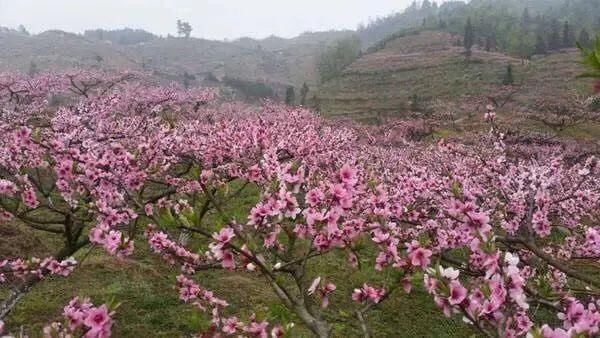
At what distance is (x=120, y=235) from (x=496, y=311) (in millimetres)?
3401

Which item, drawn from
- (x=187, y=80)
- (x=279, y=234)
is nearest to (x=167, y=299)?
(x=279, y=234)

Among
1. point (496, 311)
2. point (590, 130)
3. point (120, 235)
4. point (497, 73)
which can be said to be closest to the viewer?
point (496, 311)

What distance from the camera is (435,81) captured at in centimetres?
9575

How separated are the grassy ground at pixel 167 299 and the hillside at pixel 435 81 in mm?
58491

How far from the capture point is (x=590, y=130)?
58938mm

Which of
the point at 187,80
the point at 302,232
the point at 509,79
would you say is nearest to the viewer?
the point at 302,232

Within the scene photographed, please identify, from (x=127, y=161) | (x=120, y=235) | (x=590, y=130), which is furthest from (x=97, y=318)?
(x=590, y=130)

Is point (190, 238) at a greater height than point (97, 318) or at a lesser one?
lesser

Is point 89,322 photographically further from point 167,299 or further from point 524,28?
point 524,28

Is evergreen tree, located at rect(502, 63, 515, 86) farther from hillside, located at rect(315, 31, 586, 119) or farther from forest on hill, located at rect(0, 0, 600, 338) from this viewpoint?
forest on hill, located at rect(0, 0, 600, 338)

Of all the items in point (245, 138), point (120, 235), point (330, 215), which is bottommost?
point (245, 138)

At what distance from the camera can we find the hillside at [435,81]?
8025 cm

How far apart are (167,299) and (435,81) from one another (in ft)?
291

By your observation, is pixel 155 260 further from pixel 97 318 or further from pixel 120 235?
pixel 97 318
